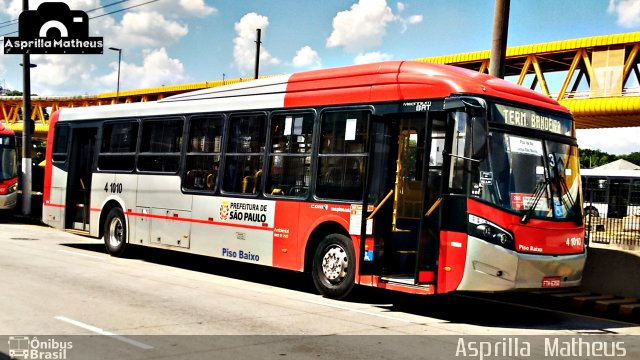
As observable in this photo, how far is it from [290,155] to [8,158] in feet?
58.1

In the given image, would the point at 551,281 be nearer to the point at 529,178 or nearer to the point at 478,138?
the point at 529,178

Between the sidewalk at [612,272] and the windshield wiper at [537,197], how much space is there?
328 centimetres

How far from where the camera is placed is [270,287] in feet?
40.3

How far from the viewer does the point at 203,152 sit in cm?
1371

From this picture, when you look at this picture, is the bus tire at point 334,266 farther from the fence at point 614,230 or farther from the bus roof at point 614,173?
the bus roof at point 614,173

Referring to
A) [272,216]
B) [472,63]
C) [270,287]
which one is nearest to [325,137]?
[272,216]

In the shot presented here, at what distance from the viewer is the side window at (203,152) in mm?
13414

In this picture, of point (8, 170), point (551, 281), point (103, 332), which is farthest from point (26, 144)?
point (551, 281)

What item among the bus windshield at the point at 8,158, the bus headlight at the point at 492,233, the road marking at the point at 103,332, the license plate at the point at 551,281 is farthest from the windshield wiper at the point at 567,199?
the bus windshield at the point at 8,158

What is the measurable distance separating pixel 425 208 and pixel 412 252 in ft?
3.42

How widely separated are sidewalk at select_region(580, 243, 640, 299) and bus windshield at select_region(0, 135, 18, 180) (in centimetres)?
2075

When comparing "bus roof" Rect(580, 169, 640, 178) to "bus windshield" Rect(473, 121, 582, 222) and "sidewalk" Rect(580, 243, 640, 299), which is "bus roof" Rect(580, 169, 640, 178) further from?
"bus windshield" Rect(473, 121, 582, 222)

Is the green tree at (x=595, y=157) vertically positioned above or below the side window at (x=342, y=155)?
above

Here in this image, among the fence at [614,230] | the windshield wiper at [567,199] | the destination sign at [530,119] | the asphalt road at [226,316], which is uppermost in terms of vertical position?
the destination sign at [530,119]
